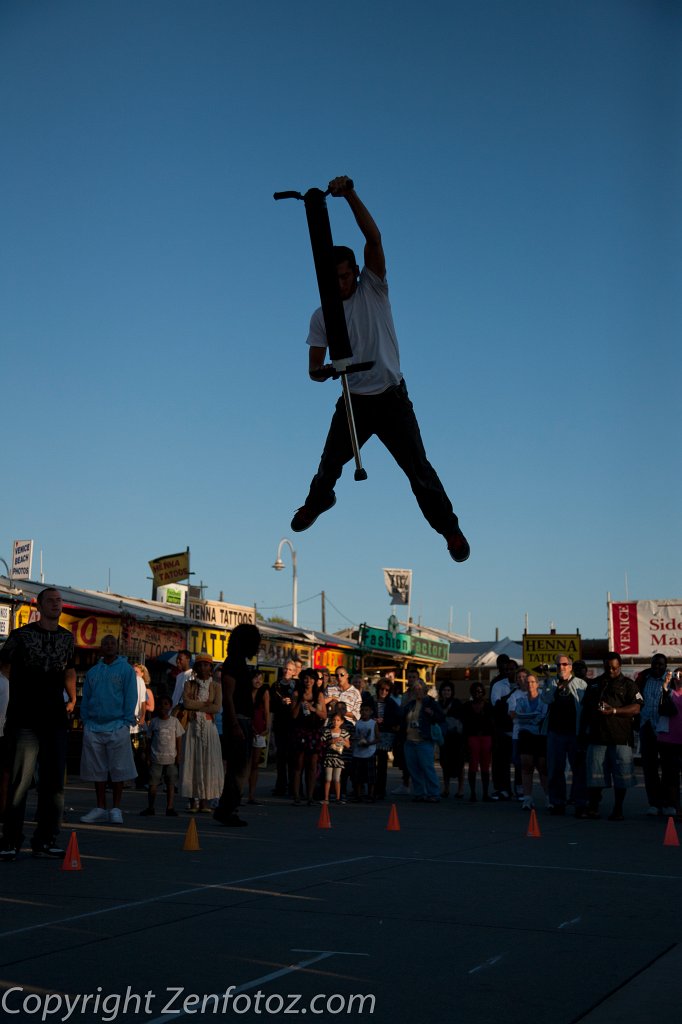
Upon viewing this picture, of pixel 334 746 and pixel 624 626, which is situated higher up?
pixel 624 626

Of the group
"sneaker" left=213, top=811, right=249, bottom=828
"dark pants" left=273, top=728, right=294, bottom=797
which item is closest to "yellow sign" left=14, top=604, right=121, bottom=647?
"dark pants" left=273, top=728, right=294, bottom=797

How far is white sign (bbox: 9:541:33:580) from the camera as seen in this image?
32991mm

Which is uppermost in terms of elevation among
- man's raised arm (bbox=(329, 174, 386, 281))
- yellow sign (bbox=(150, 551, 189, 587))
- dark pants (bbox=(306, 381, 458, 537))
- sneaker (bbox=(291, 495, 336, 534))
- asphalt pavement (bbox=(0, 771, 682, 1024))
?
yellow sign (bbox=(150, 551, 189, 587))

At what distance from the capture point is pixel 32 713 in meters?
9.46

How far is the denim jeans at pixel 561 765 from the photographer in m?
15.0

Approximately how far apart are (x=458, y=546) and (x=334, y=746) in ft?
33.9

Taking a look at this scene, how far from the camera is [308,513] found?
6.67 metres

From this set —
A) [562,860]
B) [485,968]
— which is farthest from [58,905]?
[562,860]

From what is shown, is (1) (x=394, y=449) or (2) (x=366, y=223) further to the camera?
(1) (x=394, y=449)

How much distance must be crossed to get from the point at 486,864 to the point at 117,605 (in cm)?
1652

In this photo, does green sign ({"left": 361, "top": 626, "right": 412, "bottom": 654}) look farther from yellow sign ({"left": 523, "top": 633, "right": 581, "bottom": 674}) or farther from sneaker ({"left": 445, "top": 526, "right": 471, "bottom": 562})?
sneaker ({"left": 445, "top": 526, "right": 471, "bottom": 562})

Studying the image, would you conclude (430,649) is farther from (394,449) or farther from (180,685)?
(394,449)

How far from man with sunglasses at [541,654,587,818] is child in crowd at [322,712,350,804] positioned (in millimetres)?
3037

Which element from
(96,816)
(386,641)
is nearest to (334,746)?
(96,816)
